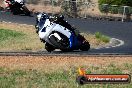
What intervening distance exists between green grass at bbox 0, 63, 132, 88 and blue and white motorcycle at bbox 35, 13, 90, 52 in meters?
4.26

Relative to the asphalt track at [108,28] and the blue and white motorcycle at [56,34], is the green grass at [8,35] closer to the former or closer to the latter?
the asphalt track at [108,28]

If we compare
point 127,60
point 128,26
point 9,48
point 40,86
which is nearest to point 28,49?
point 9,48

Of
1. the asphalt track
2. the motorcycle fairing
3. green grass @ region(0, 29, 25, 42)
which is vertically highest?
the motorcycle fairing

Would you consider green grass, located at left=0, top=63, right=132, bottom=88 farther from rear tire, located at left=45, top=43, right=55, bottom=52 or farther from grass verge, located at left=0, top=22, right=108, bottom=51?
grass verge, located at left=0, top=22, right=108, bottom=51

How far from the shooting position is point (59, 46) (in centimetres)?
2030

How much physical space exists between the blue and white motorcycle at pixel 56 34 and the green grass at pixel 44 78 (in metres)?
4.26

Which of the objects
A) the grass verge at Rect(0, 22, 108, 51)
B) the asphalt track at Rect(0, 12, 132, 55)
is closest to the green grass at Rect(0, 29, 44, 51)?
the grass verge at Rect(0, 22, 108, 51)

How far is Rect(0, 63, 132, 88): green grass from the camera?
1212 centimetres

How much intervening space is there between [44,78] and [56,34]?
673 centimetres

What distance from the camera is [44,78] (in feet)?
44.0

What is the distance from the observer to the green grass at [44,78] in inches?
477

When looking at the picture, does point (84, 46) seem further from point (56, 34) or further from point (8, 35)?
point (8, 35)

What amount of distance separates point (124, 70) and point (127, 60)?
292cm

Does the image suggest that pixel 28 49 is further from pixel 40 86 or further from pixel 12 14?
Result: pixel 12 14
